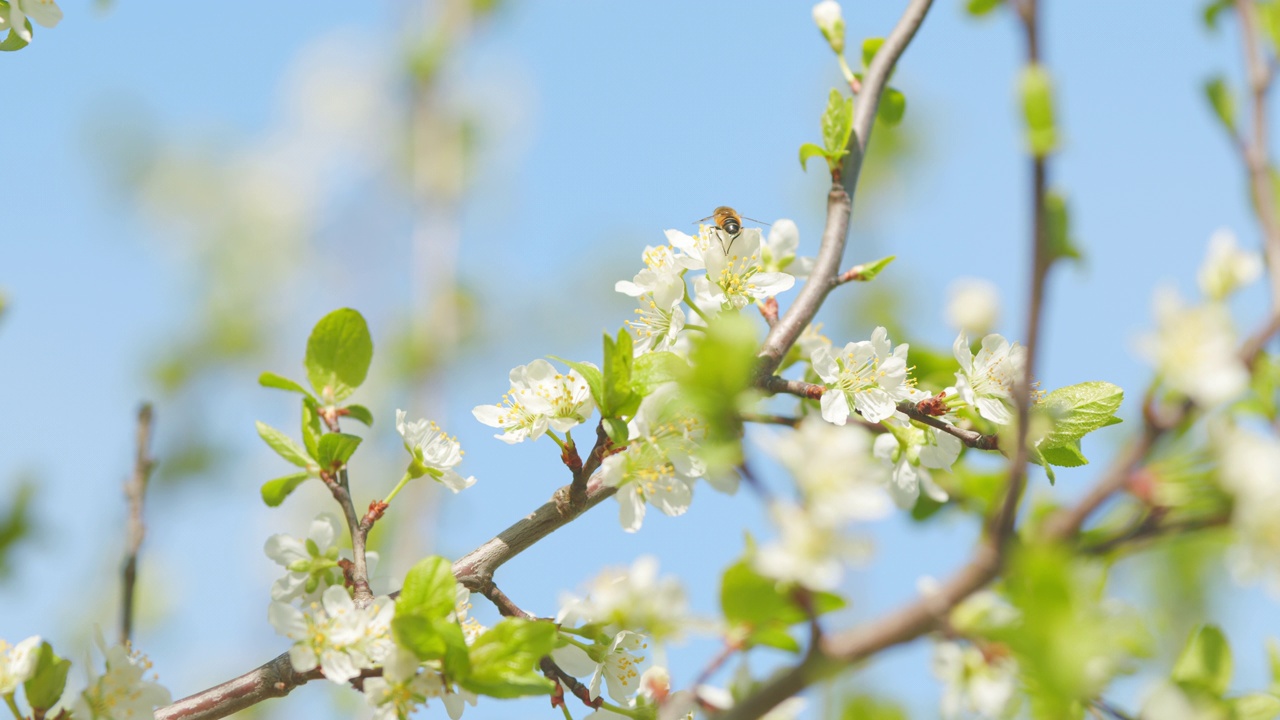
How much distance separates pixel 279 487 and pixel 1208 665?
112 cm

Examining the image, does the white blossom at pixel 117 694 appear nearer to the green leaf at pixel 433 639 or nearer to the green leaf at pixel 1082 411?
the green leaf at pixel 433 639

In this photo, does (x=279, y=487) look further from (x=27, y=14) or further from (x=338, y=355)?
(x=27, y=14)

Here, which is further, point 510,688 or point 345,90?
point 345,90

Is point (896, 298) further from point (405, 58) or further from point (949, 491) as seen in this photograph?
point (949, 491)

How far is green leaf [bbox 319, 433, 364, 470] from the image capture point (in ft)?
4.09

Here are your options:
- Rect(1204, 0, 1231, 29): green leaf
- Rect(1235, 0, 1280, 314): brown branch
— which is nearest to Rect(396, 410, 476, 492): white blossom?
Rect(1235, 0, 1280, 314): brown branch

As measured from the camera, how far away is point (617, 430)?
3.68 ft

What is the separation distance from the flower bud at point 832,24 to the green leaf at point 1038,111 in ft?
3.03

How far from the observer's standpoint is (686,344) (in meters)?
1.22

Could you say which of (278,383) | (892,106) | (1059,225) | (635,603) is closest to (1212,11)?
(892,106)

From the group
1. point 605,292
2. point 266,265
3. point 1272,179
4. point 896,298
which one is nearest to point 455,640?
point 1272,179

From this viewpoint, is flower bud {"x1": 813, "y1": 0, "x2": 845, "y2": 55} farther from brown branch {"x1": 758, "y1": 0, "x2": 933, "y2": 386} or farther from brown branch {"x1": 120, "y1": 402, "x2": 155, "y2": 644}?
brown branch {"x1": 120, "y1": 402, "x2": 155, "y2": 644}

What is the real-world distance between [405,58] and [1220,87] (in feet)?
16.9

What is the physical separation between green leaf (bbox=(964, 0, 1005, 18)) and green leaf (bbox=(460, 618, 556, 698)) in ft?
3.76
